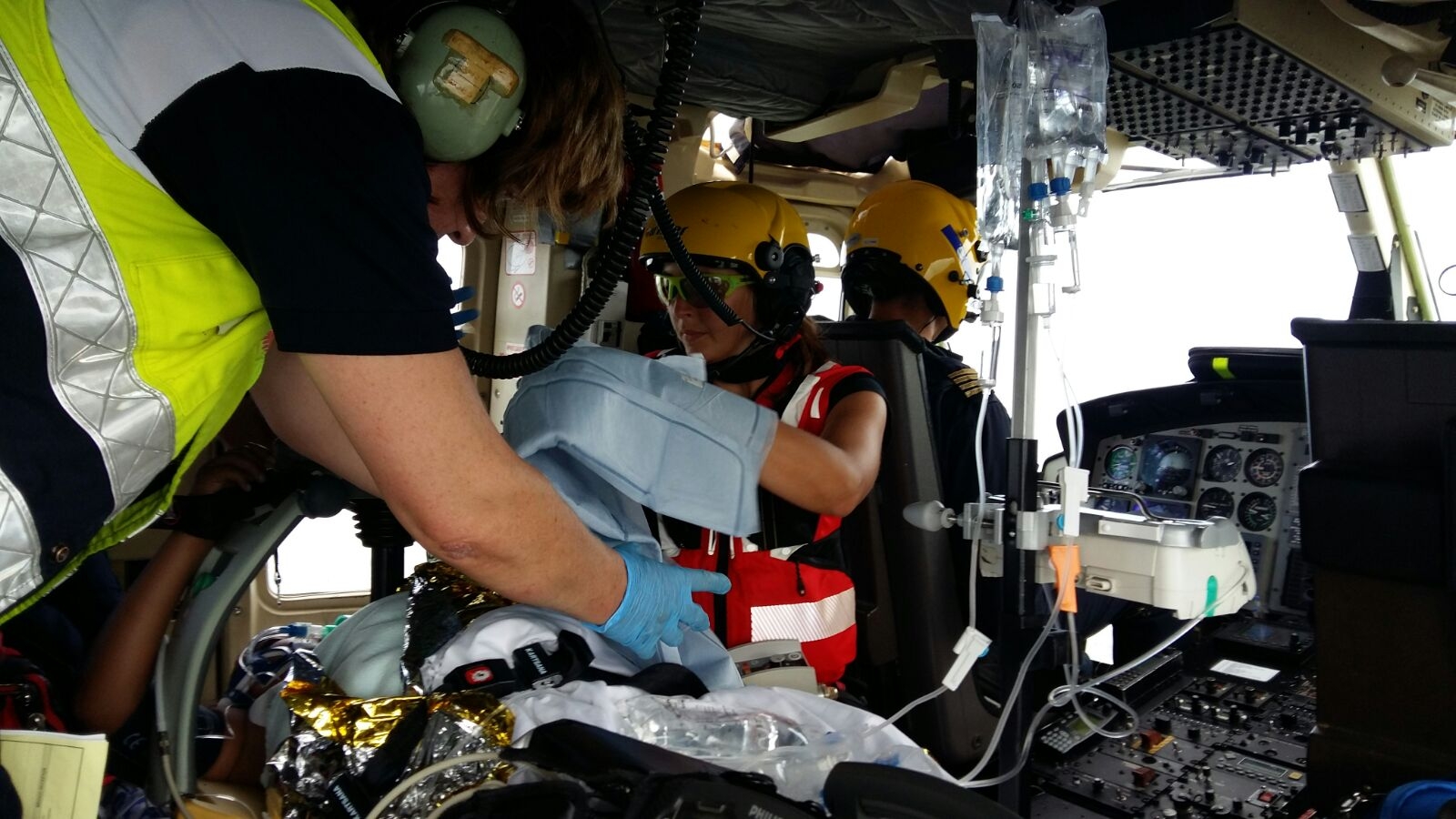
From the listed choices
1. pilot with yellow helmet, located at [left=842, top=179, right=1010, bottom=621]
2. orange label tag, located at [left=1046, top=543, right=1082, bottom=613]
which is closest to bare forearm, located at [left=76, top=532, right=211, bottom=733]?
orange label tag, located at [left=1046, top=543, right=1082, bottom=613]

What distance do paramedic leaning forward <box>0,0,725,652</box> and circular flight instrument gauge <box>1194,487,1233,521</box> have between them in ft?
9.72

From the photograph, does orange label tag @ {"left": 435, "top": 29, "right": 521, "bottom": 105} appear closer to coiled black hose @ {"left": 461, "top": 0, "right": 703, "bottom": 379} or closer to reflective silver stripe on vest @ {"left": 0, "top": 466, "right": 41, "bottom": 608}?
coiled black hose @ {"left": 461, "top": 0, "right": 703, "bottom": 379}

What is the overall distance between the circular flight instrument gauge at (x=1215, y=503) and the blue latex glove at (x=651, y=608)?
8.35 feet

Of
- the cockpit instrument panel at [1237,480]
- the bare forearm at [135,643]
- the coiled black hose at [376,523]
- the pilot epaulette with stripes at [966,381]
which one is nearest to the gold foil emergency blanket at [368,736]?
→ the coiled black hose at [376,523]

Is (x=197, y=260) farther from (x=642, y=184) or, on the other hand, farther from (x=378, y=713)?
(x=642, y=184)

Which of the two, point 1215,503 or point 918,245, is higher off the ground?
point 918,245

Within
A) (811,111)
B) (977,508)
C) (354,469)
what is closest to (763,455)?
(977,508)

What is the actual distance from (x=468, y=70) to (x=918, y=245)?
2171 mm

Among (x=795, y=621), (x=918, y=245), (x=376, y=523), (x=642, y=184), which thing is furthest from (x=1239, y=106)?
(x=376, y=523)

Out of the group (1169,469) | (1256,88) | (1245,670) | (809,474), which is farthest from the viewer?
(1169,469)

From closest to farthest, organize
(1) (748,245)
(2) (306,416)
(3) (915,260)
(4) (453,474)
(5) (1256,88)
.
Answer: (4) (453,474), (2) (306,416), (5) (1256,88), (1) (748,245), (3) (915,260)

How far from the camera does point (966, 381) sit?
9.34 feet

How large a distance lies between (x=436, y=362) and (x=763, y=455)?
719 mm

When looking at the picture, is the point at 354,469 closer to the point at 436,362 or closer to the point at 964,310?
the point at 436,362
